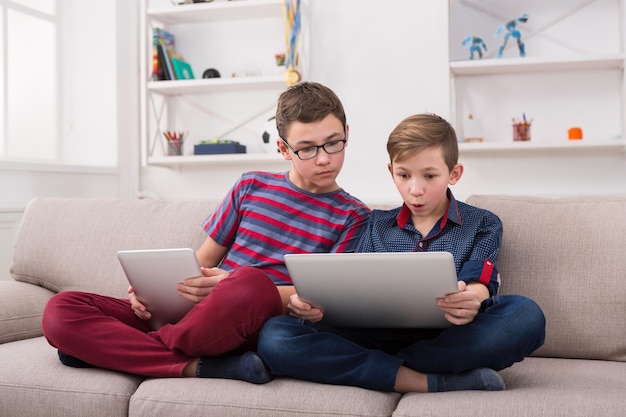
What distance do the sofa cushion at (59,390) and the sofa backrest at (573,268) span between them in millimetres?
884

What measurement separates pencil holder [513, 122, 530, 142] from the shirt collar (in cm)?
138

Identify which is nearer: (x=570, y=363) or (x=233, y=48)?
(x=570, y=363)

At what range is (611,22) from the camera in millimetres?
2971

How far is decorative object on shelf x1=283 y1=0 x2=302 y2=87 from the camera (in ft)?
10.4

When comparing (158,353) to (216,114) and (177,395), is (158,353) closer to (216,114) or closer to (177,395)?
(177,395)

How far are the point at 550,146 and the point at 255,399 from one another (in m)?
1.89

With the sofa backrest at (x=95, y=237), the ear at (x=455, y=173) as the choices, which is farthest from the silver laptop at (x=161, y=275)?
the ear at (x=455, y=173)

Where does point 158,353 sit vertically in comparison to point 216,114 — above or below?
below

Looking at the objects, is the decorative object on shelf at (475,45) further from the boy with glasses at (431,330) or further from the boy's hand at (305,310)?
the boy's hand at (305,310)

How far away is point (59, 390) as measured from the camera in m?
1.52

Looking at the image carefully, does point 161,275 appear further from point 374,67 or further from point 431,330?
point 374,67

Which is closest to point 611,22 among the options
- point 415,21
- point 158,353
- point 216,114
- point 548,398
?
point 415,21

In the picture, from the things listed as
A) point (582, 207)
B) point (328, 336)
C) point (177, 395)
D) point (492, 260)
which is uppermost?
point (582, 207)

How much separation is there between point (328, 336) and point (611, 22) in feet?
7.08
